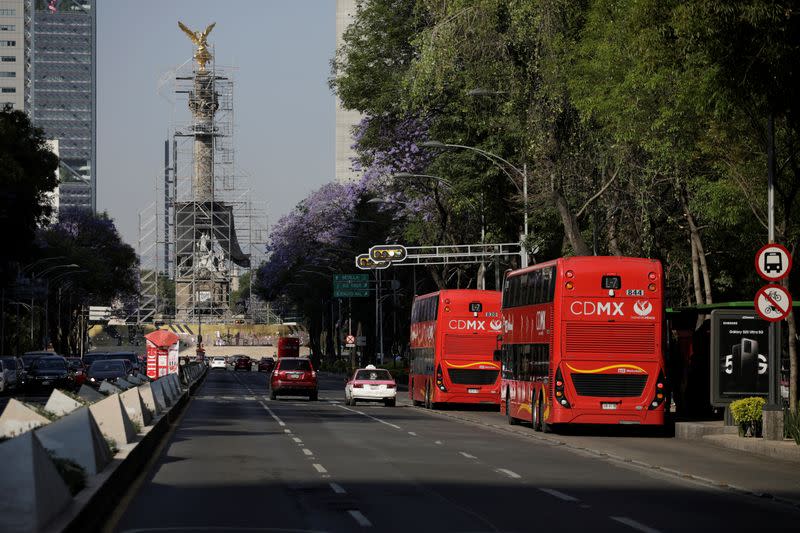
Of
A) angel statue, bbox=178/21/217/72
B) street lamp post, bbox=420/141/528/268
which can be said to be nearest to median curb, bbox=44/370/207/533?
street lamp post, bbox=420/141/528/268

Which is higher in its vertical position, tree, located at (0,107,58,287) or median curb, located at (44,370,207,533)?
tree, located at (0,107,58,287)

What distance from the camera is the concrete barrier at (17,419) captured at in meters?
18.8

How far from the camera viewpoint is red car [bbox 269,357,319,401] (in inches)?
2320

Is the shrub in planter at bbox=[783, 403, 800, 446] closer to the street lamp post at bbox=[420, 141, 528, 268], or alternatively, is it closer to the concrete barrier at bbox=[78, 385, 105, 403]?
the concrete barrier at bbox=[78, 385, 105, 403]

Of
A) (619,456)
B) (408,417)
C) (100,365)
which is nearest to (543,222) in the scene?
(408,417)

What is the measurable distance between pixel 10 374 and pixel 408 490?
48.8 meters

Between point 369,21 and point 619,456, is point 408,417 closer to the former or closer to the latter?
point 619,456

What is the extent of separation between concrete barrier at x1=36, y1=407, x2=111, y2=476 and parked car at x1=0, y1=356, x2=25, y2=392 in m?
47.8

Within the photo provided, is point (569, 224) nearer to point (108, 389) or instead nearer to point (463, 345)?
point (463, 345)

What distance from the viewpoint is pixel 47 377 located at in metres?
64.2

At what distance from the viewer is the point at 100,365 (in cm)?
6119

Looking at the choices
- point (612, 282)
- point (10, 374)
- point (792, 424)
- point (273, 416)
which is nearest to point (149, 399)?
point (612, 282)

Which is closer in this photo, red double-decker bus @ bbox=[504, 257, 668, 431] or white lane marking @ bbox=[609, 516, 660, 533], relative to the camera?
white lane marking @ bbox=[609, 516, 660, 533]

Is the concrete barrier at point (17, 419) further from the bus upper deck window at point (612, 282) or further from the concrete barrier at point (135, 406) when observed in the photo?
the bus upper deck window at point (612, 282)
